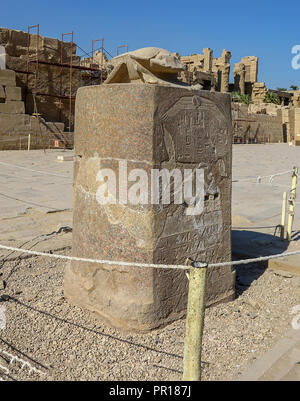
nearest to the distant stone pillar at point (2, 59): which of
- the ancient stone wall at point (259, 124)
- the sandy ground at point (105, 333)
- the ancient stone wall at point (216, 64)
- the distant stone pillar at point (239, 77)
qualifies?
the sandy ground at point (105, 333)

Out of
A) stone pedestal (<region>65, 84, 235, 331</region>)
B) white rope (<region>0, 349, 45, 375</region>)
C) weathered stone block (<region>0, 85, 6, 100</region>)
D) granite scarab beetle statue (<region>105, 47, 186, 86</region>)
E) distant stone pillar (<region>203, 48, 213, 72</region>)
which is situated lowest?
white rope (<region>0, 349, 45, 375</region>)

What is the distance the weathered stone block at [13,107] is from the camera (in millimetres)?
14375

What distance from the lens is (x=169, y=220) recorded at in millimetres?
2807

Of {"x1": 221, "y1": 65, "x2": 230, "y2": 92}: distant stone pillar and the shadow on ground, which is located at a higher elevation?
{"x1": 221, "y1": 65, "x2": 230, "y2": 92}: distant stone pillar

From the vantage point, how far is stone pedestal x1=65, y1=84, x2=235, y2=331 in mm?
2676

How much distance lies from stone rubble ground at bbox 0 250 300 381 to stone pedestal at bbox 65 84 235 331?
0.45 feet

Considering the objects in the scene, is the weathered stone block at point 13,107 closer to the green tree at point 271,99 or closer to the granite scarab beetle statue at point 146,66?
the granite scarab beetle statue at point 146,66

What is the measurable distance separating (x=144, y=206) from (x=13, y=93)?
1339 cm

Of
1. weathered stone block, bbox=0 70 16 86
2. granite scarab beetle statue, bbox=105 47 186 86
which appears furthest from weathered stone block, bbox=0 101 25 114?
granite scarab beetle statue, bbox=105 47 186 86

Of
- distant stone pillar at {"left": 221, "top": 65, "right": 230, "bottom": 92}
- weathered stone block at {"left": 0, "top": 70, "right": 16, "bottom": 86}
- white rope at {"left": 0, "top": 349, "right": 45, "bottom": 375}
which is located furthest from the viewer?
distant stone pillar at {"left": 221, "top": 65, "right": 230, "bottom": 92}

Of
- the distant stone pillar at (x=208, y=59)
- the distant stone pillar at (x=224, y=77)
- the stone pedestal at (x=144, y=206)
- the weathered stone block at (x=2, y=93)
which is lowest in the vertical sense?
the stone pedestal at (x=144, y=206)

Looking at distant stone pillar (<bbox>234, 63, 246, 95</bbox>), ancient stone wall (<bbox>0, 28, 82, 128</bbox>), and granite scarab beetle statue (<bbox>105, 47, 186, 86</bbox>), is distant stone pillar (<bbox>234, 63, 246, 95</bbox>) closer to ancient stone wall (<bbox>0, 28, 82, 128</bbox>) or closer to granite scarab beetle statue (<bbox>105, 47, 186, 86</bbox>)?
ancient stone wall (<bbox>0, 28, 82, 128</bbox>)

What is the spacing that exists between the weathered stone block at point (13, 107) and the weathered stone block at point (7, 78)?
681mm
